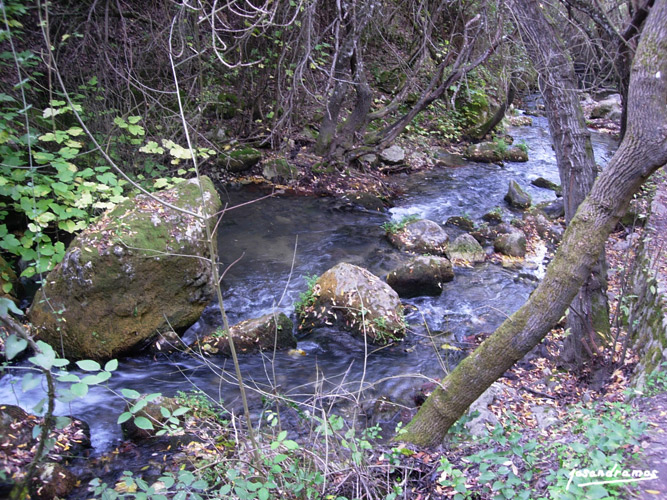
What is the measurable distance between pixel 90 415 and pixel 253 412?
4.50ft

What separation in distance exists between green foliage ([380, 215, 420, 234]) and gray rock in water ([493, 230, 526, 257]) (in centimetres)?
148

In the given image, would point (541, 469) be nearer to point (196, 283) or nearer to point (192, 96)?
point (196, 283)

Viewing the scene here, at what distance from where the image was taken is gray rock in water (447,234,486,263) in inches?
287

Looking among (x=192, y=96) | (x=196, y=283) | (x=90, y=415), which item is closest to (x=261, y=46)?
(x=192, y=96)

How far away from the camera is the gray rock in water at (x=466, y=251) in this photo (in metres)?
7.28

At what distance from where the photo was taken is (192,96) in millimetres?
7586

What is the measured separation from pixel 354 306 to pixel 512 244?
350 cm

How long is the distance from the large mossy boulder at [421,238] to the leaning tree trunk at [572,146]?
3120mm

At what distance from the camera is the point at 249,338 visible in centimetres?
485

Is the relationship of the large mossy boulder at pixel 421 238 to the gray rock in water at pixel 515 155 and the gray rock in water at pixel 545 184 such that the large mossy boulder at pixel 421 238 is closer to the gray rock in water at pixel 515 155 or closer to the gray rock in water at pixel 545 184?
the gray rock in water at pixel 545 184

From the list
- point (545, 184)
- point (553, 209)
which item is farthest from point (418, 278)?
point (545, 184)

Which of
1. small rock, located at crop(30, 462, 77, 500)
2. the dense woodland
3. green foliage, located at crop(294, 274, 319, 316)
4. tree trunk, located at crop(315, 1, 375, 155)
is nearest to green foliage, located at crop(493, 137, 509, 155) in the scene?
the dense woodland

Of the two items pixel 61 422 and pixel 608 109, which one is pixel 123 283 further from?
pixel 608 109

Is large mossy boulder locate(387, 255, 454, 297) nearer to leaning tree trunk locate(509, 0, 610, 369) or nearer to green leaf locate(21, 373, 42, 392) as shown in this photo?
leaning tree trunk locate(509, 0, 610, 369)
